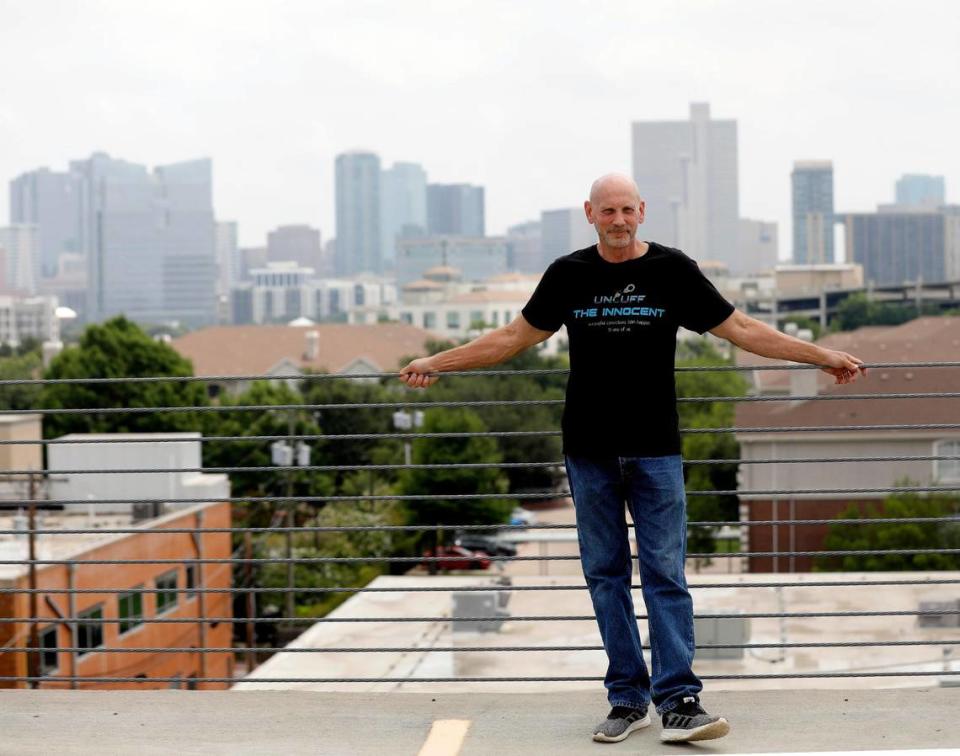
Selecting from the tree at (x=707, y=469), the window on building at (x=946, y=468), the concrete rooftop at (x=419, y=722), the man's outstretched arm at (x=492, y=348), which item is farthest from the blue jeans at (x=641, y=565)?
the window on building at (x=946, y=468)

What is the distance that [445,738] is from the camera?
15.1 ft

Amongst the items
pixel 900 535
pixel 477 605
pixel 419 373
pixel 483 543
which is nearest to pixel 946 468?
pixel 900 535

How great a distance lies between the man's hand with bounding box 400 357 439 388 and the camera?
15.7 ft

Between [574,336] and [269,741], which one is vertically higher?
[574,336]

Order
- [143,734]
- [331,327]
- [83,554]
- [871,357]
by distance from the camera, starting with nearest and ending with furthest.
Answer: [143,734], [83,554], [871,357], [331,327]

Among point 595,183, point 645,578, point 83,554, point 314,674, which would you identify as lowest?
point 314,674

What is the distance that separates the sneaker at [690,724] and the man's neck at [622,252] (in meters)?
1.24

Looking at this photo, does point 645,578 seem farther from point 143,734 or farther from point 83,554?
point 83,554

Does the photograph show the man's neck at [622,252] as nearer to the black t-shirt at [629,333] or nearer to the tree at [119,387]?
the black t-shirt at [629,333]

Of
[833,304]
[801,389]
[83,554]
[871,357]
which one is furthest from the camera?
[833,304]

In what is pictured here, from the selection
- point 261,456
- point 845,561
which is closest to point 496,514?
point 261,456

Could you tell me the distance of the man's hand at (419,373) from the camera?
4777mm

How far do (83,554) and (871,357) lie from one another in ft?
141

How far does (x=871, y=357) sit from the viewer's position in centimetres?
6169
